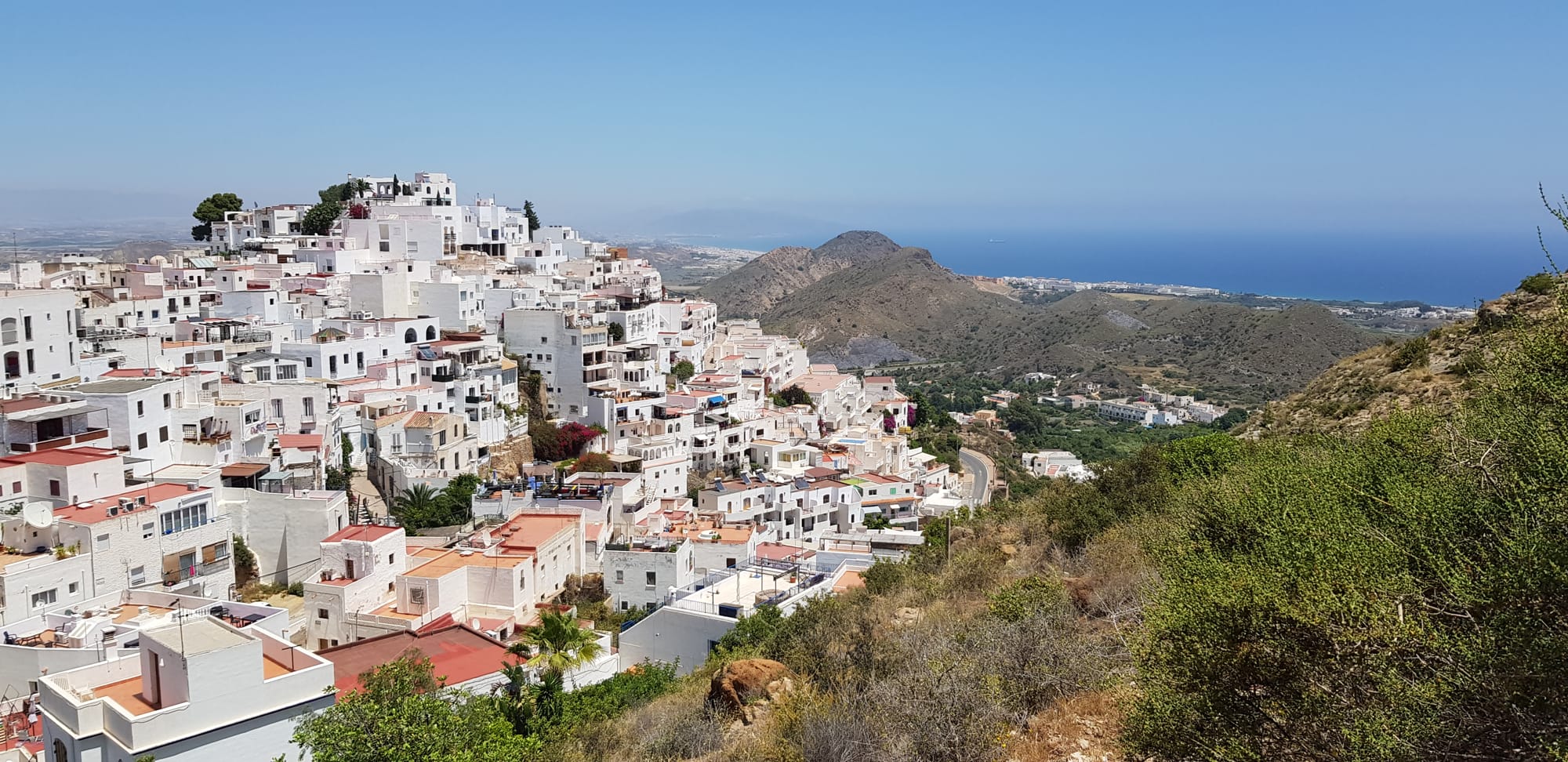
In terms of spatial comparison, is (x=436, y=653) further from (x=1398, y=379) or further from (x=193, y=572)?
(x=1398, y=379)

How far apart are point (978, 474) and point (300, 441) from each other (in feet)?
105

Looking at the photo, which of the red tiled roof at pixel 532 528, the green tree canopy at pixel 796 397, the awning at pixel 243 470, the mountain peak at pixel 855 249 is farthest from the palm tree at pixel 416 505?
the mountain peak at pixel 855 249

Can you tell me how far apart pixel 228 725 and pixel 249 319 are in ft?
86.6

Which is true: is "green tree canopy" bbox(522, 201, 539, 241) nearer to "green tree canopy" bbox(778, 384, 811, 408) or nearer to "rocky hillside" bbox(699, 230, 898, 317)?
"green tree canopy" bbox(778, 384, 811, 408)

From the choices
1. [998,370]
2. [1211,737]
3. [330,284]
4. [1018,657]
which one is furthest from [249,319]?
[998,370]

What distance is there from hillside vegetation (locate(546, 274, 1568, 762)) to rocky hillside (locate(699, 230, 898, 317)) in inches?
4644

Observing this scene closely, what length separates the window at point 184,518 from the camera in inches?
788

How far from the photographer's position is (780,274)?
535 ft

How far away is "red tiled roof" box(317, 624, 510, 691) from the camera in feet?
49.4

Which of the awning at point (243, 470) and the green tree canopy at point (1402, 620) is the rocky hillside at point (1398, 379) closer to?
the green tree canopy at point (1402, 620)

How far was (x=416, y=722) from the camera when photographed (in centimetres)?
973

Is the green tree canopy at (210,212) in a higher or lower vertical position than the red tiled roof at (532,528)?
higher

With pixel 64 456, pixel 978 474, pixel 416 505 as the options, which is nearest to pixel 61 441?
pixel 64 456

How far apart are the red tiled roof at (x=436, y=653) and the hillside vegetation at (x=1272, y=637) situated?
375cm
